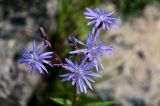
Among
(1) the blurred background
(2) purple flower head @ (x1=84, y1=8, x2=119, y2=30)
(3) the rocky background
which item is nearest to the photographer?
(2) purple flower head @ (x1=84, y1=8, x2=119, y2=30)

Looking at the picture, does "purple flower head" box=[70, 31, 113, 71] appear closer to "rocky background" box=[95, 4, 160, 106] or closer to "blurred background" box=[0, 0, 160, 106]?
"blurred background" box=[0, 0, 160, 106]

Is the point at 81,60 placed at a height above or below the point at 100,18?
below

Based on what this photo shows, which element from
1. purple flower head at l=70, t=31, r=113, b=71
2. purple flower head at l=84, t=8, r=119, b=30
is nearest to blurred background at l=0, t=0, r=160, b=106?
purple flower head at l=84, t=8, r=119, b=30

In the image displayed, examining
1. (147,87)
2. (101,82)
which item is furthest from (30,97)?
(147,87)

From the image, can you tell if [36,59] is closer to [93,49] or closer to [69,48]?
[93,49]

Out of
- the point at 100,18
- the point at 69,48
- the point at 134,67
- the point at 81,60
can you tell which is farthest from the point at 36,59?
the point at 134,67

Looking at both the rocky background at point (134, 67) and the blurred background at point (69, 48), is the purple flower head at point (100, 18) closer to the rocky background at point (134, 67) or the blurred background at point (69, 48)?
the blurred background at point (69, 48)

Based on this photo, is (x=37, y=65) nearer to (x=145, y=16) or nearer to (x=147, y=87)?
(x=147, y=87)

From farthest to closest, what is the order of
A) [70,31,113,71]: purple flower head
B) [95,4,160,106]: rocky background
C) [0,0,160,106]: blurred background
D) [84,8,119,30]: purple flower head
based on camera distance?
1. [95,4,160,106]: rocky background
2. [0,0,160,106]: blurred background
3. [84,8,119,30]: purple flower head
4. [70,31,113,71]: purple flower head

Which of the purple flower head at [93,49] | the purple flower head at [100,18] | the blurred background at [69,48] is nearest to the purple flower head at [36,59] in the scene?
the purple flower head at [93,49]
